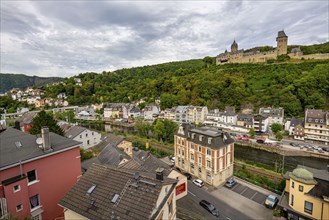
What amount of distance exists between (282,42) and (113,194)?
326ft

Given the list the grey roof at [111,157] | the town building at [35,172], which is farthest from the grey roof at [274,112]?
the town building at [35,172]

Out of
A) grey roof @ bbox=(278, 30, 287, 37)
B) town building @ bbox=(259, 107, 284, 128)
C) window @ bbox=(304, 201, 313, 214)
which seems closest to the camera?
window @ bbox=(304, 201, 313, 214)

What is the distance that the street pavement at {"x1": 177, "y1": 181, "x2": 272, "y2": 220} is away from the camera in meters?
15.9

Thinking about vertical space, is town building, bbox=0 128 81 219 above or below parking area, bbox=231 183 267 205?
above

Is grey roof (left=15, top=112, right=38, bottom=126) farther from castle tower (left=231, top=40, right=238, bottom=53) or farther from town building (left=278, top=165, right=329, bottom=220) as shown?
castle tower (left=231, top=40, right=238, bottom=53)

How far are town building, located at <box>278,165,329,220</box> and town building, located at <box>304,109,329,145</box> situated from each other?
97.7 ft

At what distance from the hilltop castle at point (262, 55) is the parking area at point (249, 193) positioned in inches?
3268

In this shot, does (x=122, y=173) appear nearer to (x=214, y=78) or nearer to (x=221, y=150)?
(x=221, y=150)

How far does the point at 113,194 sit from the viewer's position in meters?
8.62

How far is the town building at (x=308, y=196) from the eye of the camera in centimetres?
1311

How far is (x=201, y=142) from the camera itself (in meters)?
22.5

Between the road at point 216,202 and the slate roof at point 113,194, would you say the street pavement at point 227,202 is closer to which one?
the road at point 216,202

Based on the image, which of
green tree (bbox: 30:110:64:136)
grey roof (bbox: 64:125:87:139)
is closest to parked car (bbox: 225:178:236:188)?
green tree (bbox: 30:110:64:136)

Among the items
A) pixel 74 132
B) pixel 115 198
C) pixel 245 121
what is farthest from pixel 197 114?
pixel 115 198
